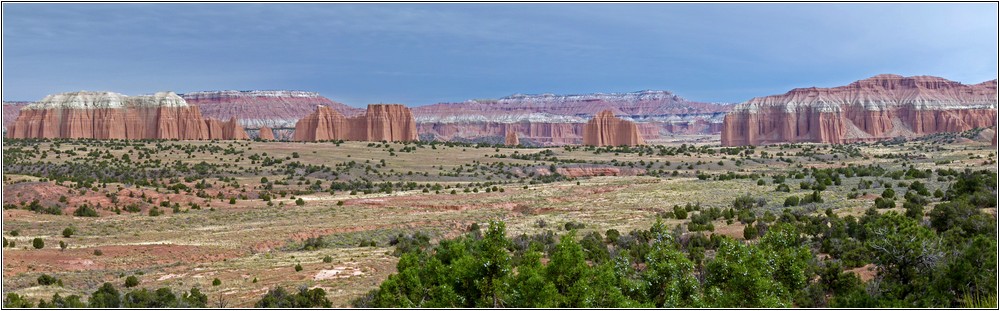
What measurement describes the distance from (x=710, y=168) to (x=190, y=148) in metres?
57.2

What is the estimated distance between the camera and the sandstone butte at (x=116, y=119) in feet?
470

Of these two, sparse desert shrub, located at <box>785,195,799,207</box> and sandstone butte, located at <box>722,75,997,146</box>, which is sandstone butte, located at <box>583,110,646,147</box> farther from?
sparse desert shrub, located at <box>785,195,799,207</box>

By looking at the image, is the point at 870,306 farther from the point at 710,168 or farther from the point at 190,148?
the point at 190,148

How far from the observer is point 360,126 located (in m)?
159

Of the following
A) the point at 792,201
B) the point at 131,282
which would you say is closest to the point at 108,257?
the point at 131,282

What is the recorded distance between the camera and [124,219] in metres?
39.4

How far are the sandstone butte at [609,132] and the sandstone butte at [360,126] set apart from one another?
124 ft

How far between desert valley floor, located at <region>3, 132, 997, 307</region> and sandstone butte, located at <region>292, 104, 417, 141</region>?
2684 inches

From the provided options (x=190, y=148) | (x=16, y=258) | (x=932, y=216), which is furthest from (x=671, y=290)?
(x=190, y=148)

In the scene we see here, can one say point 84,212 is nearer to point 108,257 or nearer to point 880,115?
point 108,257

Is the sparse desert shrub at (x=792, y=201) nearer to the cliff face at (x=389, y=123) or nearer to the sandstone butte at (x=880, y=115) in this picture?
the cliff face at (x=389, y=123)

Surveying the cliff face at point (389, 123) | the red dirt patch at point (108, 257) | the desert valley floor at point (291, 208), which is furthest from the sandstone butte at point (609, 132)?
the red dirt patch at point (108, 257)

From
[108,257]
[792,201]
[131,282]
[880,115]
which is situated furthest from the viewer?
[880,115]

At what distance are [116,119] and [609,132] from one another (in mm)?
94638
